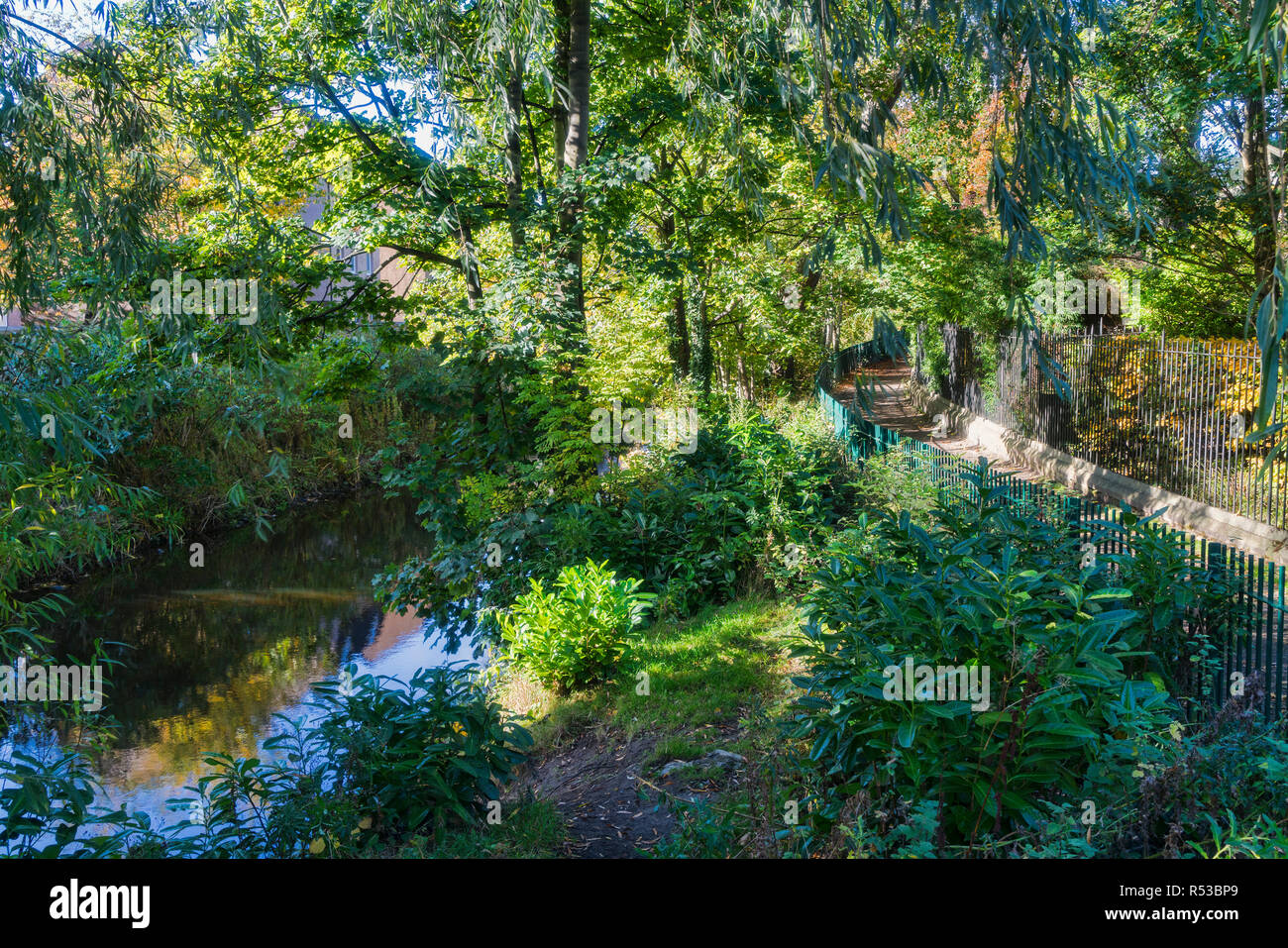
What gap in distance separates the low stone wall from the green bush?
177 inches

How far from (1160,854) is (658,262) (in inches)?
425

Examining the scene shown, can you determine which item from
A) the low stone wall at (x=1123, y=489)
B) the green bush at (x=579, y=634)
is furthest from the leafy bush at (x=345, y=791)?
the low stone wall at (x=1123, y=489)

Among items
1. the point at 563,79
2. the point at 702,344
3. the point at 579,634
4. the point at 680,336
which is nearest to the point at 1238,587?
the point at 579,634

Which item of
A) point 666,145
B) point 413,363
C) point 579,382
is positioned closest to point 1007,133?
point 579,382

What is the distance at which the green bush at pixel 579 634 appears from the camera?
27.5 ft

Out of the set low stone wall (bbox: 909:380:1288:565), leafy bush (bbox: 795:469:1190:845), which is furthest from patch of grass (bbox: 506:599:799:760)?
low stone wall (bbox: 909:380:1288:565)

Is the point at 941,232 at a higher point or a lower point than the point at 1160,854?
higher

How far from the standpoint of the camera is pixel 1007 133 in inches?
225

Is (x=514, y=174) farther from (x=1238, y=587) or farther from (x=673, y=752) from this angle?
(x=1238, y=587)

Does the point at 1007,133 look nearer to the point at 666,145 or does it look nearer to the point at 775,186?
the point at 666,145

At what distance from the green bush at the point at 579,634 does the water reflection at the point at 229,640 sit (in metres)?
3.32

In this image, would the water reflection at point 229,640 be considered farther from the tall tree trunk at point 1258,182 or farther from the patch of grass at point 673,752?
the tall tree trunk at point 1258,182

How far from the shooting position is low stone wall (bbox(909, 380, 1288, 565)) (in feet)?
35.6

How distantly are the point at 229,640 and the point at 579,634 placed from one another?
7.53 m
